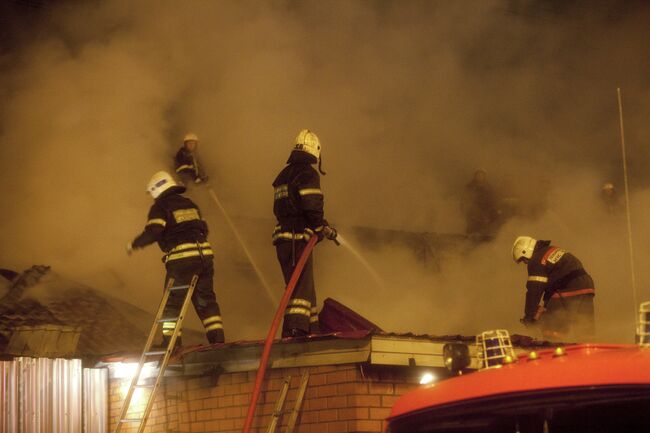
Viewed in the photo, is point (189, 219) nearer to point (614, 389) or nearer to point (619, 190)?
point (614, 389)

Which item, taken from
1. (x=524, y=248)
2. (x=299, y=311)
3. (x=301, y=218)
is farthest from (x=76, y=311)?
(x=524, y=248)

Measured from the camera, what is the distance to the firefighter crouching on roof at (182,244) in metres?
7.28

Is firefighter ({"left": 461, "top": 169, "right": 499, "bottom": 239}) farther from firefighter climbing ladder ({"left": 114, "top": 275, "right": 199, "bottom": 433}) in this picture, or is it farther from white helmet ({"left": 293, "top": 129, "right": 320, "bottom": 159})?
firefighter climbing ladder ({"left": 114, "top": 275, "right": 199, "bottom": 433})

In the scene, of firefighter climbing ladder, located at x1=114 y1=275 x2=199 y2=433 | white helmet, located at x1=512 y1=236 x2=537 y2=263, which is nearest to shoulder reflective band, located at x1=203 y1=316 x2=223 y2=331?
firefighter climbing ladder, located at x1=114 y1=275 x2=199 y2=433

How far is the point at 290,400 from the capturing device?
6.06 meters

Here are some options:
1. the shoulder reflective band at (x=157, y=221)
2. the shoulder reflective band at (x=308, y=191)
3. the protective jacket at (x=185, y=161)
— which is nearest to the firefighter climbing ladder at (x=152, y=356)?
the shoulder reflective band at (x=157, y=221)

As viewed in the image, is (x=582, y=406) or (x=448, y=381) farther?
(x=448, y=381)

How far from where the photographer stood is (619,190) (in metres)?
13.5

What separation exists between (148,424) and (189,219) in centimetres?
176

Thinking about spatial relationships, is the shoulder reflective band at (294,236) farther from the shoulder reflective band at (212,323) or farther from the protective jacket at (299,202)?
the shoulder reflective band at (212,323)

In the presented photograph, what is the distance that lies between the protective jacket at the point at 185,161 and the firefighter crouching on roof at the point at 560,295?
453 centimetres

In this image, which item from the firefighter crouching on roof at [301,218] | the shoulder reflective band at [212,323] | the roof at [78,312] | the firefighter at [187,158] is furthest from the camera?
the firefighter at [187,158]

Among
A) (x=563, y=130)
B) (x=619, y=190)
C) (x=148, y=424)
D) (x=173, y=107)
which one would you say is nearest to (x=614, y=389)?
(x=148, y=424)

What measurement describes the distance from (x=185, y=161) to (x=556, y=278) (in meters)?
4.80
